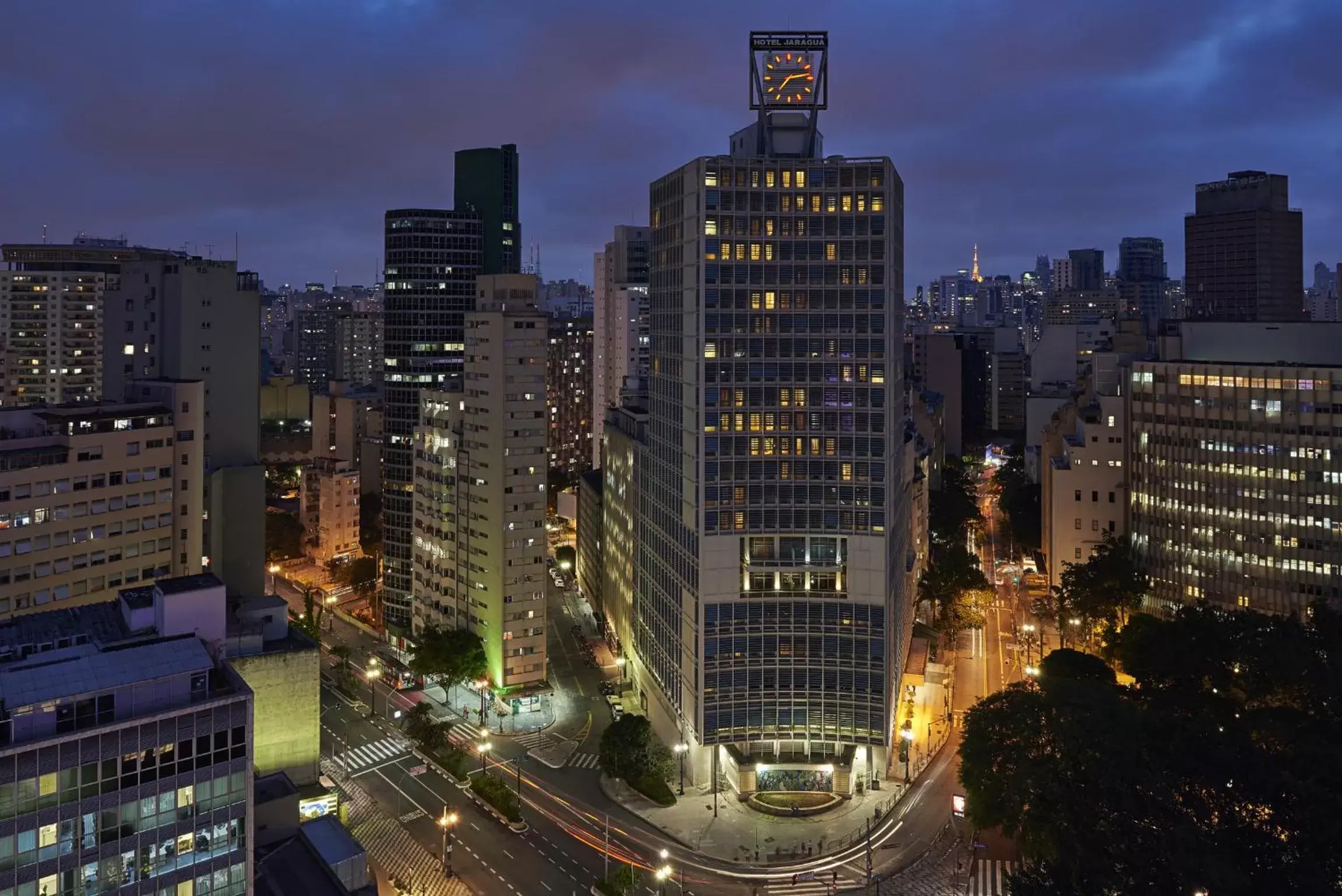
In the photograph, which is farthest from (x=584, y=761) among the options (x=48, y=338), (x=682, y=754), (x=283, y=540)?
(x=48, y=338)

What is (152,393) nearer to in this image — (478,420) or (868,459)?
(478,420)

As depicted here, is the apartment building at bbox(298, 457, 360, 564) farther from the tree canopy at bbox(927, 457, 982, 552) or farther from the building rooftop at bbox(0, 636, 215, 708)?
the building rooftop at bbox(0, 636, 215, 708)

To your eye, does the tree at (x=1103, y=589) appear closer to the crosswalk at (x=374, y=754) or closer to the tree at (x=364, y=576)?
the crosswalk at (x=374, y=754)

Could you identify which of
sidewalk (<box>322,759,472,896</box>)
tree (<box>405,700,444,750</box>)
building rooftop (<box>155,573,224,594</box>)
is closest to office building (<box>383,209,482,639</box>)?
tree (<box>405,700,444,750</box>)

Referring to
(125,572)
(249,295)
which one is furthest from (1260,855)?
(249,295)

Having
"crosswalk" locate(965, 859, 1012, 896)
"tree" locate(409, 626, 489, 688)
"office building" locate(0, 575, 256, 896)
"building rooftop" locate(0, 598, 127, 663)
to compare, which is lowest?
"crosswalk" locate(965, 859, 1012, 896)

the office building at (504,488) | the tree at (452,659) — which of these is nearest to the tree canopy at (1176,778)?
the office building at (504,488)
